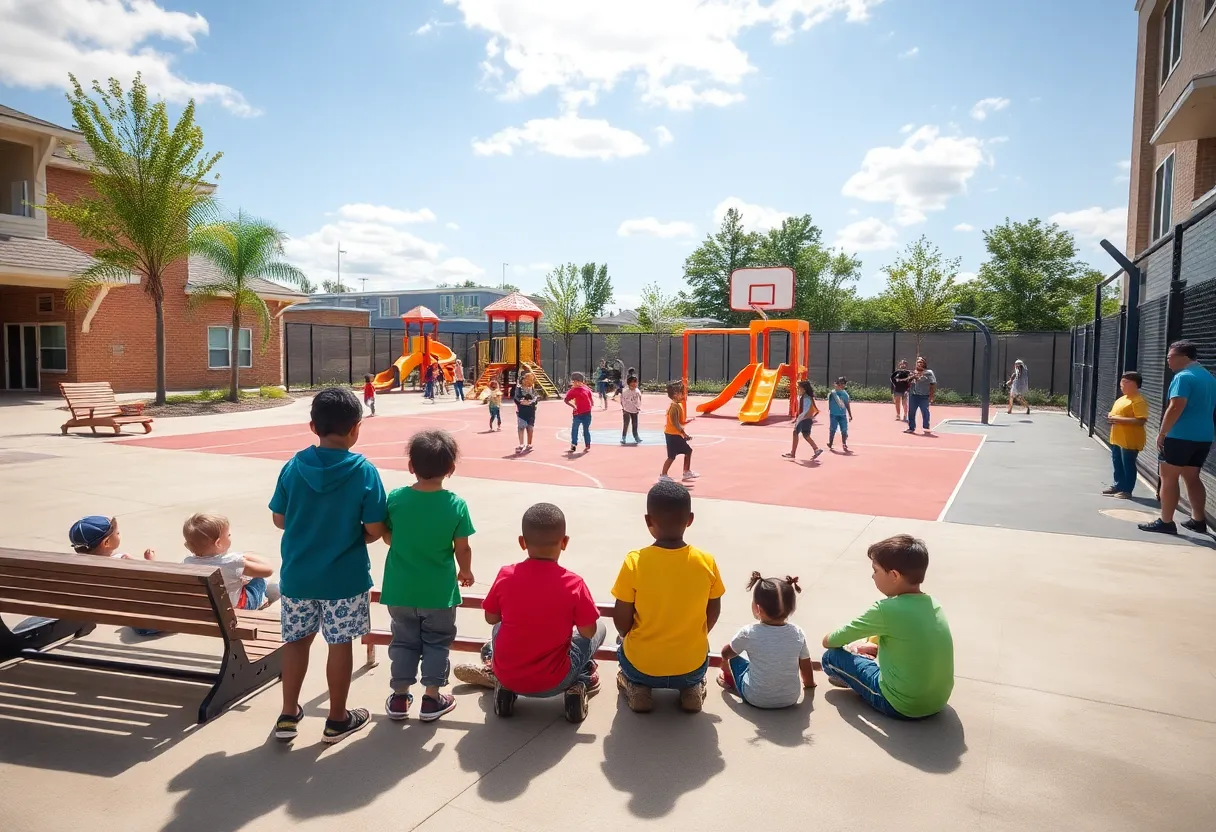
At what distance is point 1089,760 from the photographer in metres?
3.73

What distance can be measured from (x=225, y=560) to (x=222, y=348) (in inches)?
1186

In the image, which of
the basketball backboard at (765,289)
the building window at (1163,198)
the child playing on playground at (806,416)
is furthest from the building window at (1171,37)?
the child playing on playground at (806,416)

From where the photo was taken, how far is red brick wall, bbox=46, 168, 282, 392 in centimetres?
2650

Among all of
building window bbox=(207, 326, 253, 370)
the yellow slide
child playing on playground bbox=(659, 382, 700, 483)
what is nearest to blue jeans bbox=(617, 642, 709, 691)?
child playing on playground bbox=(659, 382, 700, 483)

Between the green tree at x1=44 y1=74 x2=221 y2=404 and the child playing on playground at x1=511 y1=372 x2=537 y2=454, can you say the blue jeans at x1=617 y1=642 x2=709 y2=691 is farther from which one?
the green tree at x1=44 y1=74 x2=221 y2=404

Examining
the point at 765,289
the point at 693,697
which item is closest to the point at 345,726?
the point at 693,697

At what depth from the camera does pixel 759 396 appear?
23000 mm

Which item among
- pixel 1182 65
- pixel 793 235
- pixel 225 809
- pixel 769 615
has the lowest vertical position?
pixel 225 809

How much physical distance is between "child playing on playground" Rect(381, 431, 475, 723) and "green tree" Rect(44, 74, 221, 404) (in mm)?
22027

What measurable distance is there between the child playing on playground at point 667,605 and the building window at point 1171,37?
2093 centimetres

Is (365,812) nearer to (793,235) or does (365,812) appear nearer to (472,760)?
(472,760)

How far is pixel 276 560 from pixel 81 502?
13.9 feet

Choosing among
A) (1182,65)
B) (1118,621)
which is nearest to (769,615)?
(1118,621)

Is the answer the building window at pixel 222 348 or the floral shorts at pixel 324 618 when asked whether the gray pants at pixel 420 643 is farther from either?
the building window at pixel 222 348
